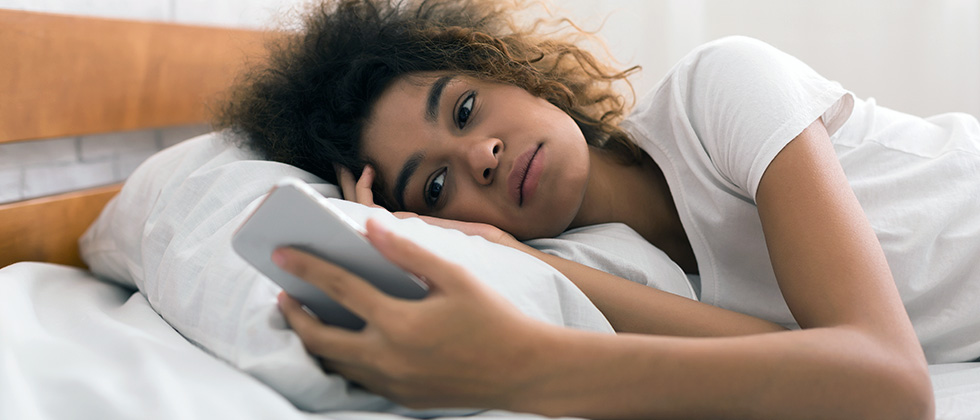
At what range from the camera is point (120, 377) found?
0.64 metres

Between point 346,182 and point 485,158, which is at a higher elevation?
point 485,158

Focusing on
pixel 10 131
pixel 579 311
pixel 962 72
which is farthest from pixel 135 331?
pixel 962 72

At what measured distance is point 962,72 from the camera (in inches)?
Answer: 71.5

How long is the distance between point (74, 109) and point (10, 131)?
0.45ft

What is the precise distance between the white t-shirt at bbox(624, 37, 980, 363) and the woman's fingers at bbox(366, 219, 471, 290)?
1.62ft

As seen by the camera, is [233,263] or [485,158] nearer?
[233,263]

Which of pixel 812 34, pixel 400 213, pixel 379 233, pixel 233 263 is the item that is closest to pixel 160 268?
pixel 233 263

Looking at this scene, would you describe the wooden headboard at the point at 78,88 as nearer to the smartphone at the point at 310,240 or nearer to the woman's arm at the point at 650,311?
the smartphone at the point at 310,240

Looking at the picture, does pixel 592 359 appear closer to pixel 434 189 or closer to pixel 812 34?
pixel 434 189

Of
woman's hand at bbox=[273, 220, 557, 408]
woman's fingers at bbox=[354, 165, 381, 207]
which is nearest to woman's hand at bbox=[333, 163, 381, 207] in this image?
woman's fingers at bbox=[354, 165, 381, 207]

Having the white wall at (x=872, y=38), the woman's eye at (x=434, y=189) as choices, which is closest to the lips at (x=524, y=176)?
the woman's eye at (x=434, y=189)

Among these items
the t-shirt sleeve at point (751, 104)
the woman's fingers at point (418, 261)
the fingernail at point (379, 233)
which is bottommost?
the woman's fingers at point (418, 261)

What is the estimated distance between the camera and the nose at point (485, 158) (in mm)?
1003

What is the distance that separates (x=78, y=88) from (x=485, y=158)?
81 cm
